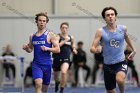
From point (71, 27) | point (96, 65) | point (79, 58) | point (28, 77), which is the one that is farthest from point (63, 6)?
point (28, 77)

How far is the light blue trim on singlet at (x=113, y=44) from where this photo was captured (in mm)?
8695

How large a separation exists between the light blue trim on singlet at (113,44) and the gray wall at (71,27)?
11.6m

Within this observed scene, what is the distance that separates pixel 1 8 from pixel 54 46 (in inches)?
476

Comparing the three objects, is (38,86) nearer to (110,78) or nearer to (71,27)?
(110,78)

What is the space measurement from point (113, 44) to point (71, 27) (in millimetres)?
11898

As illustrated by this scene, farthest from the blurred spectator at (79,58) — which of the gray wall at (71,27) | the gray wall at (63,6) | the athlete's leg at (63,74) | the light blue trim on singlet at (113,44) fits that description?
the light blue trim on singlet at (113,44)

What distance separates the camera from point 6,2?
2123 cm

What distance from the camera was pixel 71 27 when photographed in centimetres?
2058

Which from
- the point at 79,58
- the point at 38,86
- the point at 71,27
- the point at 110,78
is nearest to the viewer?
the point at 110,78

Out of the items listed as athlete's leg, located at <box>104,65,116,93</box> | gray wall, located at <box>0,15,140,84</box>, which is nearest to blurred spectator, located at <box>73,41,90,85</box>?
gray wall, located at <box>0,15,140,84</box>

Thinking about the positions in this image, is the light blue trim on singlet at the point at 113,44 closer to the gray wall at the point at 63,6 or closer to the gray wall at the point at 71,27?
the gray wall at the point at 71,27

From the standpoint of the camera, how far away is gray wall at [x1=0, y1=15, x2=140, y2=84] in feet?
67.3

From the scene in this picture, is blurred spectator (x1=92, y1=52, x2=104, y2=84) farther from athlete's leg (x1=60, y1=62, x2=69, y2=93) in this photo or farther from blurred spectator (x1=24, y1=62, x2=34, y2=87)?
athlete's leg (x1=60, y1=62, x2=69, y2=93)

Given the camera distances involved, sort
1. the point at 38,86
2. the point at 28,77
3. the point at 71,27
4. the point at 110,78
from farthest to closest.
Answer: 1. the point at 71,27
2. the point at 28,77
3. the point at 38,86
4. the point at 110,78
